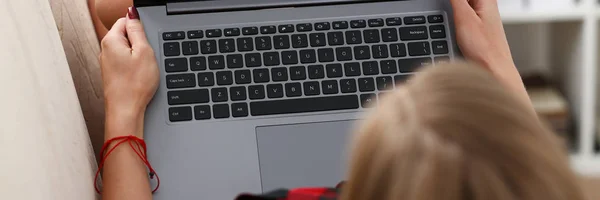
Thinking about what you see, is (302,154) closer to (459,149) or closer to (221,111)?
(221,111)

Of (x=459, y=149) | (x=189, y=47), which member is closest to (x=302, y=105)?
(x=189, y=47)

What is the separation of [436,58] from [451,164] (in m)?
0.46

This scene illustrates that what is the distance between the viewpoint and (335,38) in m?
0.77

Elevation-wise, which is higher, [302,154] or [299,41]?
[299,41]

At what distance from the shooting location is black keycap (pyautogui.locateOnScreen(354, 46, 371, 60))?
2.51ft

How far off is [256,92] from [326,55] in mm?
80

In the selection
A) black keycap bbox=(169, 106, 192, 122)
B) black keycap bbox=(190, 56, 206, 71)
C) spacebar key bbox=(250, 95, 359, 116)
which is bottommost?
spacebar key bbox=(250, 95, 359, 116)

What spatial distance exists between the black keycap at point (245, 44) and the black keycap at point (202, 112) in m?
0.07

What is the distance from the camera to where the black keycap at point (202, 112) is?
729mm

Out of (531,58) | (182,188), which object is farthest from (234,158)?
(531,58)

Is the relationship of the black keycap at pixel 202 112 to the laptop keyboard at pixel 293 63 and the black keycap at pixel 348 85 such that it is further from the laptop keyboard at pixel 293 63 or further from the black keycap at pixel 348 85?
the black keycap at pixel 348 85

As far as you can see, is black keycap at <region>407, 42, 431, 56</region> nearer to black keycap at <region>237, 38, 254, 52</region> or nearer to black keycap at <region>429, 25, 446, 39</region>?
black keycap at <region>429, 25, 446, 39</region>

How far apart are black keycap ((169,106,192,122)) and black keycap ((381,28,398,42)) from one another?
0.68 feet

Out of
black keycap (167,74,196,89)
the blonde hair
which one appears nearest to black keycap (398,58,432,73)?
black keycap (167,74,196,89)
